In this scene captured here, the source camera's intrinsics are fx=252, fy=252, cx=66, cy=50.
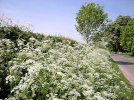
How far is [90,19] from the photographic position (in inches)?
1476

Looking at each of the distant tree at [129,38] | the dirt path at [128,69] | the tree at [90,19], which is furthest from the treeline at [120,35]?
the dirt path at [128,69]

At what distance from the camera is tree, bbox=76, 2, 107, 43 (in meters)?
37.4

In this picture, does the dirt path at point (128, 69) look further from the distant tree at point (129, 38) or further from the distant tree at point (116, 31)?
the distant tree at point (116, 31)

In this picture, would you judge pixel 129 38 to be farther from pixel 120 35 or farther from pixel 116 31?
pixel 116 31

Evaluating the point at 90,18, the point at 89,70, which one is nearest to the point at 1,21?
the point at 89,70

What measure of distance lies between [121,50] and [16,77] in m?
71.2

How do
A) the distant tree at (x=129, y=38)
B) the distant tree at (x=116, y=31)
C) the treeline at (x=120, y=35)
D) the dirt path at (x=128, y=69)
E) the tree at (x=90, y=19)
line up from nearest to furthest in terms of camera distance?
the dirt path at (x=128, y=69) → the tree at (x=90, y=19) → the distant tree at (x=129, y=38) → the treeline at (x=120, y=35) → the distant tree at (x=116, y=31)

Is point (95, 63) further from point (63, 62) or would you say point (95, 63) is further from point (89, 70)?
point (63, 62)

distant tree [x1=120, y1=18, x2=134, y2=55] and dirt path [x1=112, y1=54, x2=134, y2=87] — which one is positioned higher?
distant tree [x1=120, y1=18, x2=134, y2=55]

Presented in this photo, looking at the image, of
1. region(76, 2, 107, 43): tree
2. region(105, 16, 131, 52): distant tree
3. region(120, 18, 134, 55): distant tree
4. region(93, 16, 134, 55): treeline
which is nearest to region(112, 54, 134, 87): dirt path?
region(76, 2, 107, 43): tree

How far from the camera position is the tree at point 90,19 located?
3738 cm

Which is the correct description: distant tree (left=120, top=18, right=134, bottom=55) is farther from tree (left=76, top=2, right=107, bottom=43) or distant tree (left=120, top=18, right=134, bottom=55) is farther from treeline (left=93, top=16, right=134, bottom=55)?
tree (left=76, top=2, right=107, bottom=43)

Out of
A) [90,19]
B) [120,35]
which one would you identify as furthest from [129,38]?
[90,19]

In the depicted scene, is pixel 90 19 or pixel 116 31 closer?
pixel 90 19
